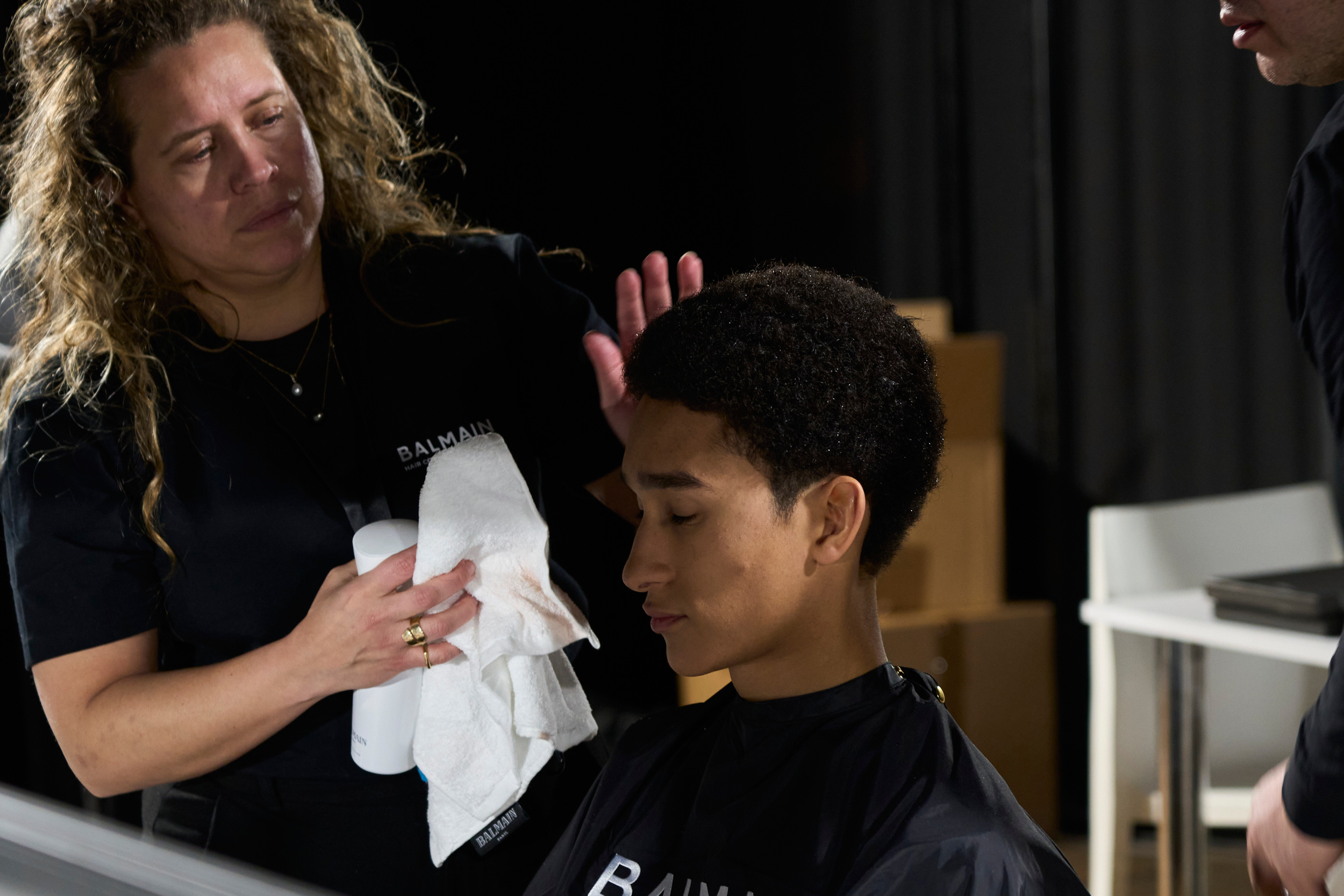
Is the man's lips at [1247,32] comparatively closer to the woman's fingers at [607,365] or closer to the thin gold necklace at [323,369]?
the woman's fingers at [607,365]

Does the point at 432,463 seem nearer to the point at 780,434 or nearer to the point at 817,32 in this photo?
→ the point at 780,434

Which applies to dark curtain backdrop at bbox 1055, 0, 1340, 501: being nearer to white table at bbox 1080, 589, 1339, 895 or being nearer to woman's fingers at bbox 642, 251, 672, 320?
white table at bbox 1080, 589, 1339, 895

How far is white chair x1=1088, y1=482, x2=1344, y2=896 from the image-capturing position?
8.58ft

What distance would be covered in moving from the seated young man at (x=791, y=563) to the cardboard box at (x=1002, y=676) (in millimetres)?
2085

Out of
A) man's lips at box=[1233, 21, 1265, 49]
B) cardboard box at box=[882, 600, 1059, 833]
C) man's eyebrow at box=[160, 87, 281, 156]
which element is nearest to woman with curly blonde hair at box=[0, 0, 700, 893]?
man's eyebrow at box=[160, 87, 281, 156]

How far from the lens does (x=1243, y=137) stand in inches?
132

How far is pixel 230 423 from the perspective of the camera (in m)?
1.31

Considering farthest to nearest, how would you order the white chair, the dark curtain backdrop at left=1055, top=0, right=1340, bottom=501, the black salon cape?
the dark curtain backdrop at left=1055, top=0, right=1340, bottom=501 → the white chair → the black salon cape

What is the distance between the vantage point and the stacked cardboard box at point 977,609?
327 centimetres

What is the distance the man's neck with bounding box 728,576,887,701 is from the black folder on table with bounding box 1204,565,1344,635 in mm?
1259

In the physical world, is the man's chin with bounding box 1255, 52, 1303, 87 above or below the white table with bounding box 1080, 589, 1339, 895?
above

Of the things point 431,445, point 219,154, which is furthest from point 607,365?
point 219,154

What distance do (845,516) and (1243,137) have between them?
277 centimetres

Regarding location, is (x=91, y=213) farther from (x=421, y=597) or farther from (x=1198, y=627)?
(x=1198, y=627)
